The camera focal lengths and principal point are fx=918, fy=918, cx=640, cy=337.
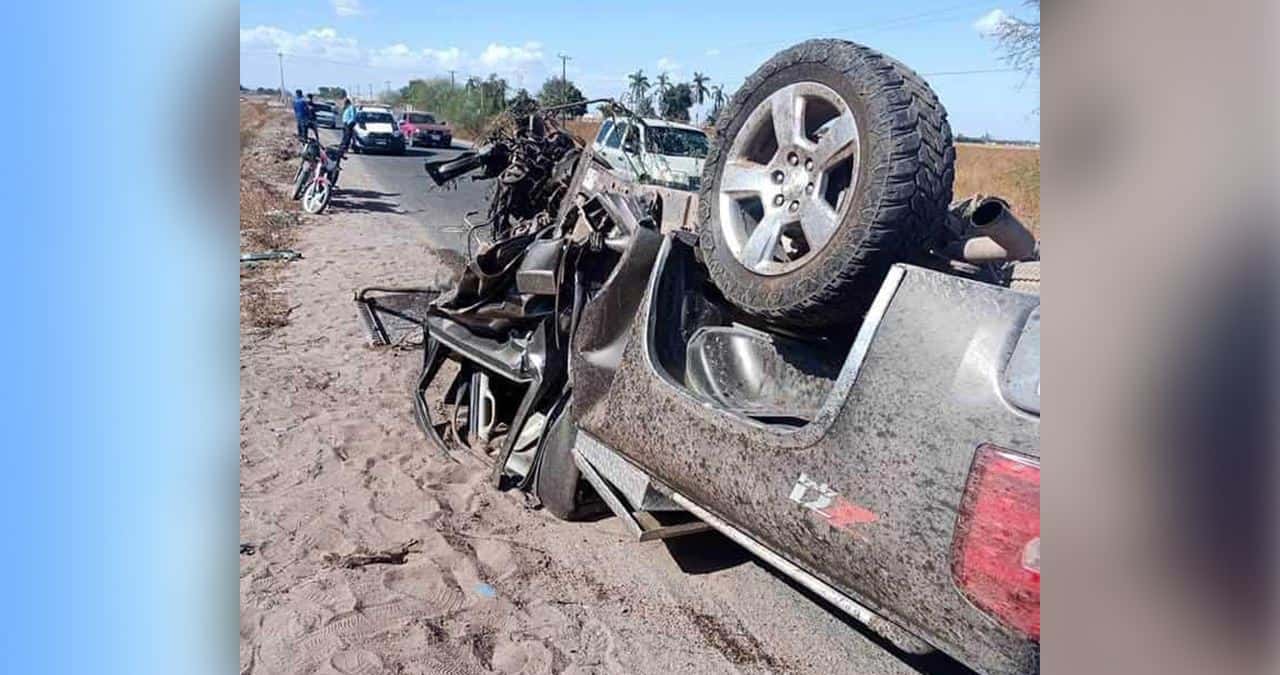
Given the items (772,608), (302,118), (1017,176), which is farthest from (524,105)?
(302,118)

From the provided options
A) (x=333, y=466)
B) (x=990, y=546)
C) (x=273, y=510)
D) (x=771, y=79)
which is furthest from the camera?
(x=333, y=466)

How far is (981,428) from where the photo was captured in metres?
1.72

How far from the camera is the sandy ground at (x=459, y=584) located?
2.66m

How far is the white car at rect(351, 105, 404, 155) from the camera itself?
88.5ft

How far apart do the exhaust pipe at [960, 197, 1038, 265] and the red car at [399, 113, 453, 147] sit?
106 feet

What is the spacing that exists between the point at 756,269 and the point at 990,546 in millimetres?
1107

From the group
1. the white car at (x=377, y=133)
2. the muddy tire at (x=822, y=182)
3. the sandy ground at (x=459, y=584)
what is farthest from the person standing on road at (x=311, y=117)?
the muddy tire at (x=822, y=182)

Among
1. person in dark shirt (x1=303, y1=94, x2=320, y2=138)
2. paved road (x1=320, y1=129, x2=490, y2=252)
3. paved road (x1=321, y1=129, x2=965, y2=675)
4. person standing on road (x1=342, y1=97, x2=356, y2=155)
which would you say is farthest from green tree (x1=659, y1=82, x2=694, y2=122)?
paved road (x1=321, y1=129, x2=965, y2=675)

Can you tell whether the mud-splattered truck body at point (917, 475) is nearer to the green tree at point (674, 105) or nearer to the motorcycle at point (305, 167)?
the green tree at point (674, 105)

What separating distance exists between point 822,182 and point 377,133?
27427 mm

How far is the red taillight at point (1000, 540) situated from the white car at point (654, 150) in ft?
34.3

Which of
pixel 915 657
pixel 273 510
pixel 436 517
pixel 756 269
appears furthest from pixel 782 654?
pixel 273 510
